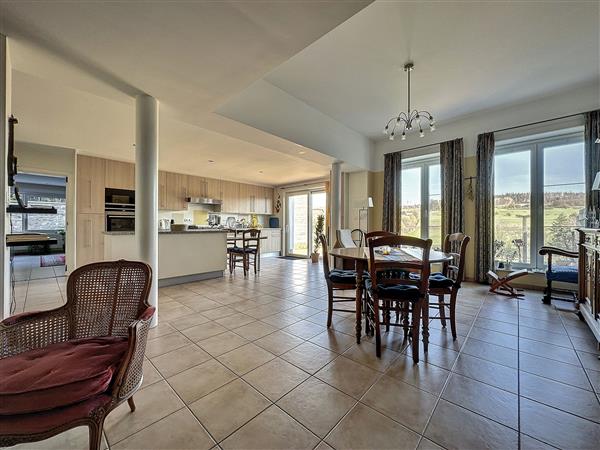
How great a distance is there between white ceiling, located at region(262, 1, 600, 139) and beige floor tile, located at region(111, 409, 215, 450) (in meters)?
3.30

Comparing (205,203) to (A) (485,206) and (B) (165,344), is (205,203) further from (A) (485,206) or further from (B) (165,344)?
(A) (485,206)

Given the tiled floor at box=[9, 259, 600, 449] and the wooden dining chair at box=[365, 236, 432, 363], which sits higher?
the wooden dining chair at box=[365, 236, 432, 363]

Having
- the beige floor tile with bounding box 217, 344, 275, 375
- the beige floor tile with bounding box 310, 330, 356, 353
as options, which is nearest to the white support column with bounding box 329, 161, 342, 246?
the beige floor tile with bounding box 310, 330, 356, 353

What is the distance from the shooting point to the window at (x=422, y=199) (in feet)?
16.1

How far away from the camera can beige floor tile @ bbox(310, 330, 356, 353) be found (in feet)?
6.79

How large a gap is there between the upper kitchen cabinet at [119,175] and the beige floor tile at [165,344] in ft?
15.8

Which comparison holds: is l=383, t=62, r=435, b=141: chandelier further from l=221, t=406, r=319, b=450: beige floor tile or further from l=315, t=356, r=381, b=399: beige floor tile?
l=221, t=406, r=319, b=450: beige floor tile

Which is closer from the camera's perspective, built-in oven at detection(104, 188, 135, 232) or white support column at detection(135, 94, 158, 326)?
white support column at detection(135, 94, 158, 326)

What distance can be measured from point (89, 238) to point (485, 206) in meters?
7.78

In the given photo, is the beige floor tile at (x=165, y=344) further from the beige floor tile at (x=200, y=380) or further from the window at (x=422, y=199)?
the window at (x=422, y=199)

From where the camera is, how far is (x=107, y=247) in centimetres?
378

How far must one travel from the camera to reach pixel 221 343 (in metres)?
2.13

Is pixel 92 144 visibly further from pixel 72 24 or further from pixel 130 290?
pixel 130 290

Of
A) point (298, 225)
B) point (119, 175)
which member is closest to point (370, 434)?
point (119, 175)
